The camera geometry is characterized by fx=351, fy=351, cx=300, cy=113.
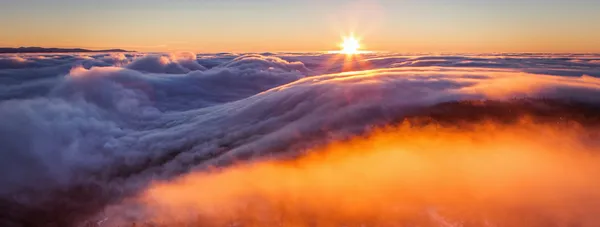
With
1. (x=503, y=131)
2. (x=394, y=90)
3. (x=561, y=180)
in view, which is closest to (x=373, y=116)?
(x=394, y=90)

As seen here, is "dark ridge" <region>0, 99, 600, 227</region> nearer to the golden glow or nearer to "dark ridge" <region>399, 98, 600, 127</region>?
"dark ridge" <region>399, 98, 600, 127</region>

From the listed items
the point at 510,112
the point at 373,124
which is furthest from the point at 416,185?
the point at 510,112

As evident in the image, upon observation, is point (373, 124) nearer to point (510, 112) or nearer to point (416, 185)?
point (510, 112)

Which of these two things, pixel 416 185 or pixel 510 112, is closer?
pixel 416 185

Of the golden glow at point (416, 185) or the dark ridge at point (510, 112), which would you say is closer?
the golden glow at point (416, 185)

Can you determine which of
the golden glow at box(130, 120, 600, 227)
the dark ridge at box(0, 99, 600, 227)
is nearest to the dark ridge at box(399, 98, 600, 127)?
the dark ridge at box(0, 99, 600, 227)

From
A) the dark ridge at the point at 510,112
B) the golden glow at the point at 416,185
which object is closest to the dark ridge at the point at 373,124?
the dark ridge at the point at 510,112

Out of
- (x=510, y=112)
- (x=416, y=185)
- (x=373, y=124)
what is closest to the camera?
(x=416, y=185)

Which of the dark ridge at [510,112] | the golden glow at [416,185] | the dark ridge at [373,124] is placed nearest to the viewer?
the golden glow at [416,185]

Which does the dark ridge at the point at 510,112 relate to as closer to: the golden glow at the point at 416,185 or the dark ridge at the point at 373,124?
the dark ridge at the point at 373,124
